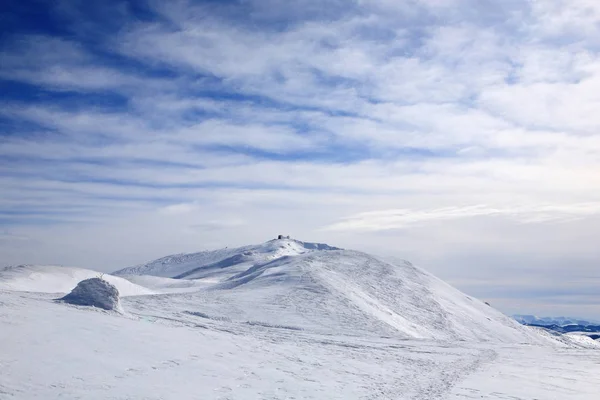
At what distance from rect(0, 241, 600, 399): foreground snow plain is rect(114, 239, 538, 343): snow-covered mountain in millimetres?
230

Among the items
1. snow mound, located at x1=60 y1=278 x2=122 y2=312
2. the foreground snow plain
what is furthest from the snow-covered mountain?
snow mound, located at x1=60 y1=278 x2=122 y2=312

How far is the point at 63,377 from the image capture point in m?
12.8

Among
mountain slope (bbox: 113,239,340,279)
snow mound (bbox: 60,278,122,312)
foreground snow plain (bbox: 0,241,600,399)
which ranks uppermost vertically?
mountain slope (bbox: 113,239,340,279)

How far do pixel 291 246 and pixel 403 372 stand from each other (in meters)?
117

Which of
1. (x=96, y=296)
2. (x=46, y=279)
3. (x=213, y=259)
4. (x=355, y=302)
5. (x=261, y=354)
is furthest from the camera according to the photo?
(x=213, y=259)

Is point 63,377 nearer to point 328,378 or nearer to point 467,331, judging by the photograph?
point 328,378

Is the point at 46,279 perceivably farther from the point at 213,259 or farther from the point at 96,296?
the point at 213,259

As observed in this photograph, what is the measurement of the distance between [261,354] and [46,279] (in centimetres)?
3260

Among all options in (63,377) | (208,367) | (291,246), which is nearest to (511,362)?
(208,367)

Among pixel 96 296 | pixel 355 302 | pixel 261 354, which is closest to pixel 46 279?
pixel 96 296

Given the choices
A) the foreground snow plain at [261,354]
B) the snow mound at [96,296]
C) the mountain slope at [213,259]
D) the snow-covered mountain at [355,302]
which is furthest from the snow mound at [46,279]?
the mountain slope at [213,259]

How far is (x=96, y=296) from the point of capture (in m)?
23.8

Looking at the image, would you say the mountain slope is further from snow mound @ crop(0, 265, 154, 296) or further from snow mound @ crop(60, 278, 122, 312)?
snow mound @ crop(60, 278, 122, 312)

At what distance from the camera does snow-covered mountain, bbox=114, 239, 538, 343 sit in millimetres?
33562
